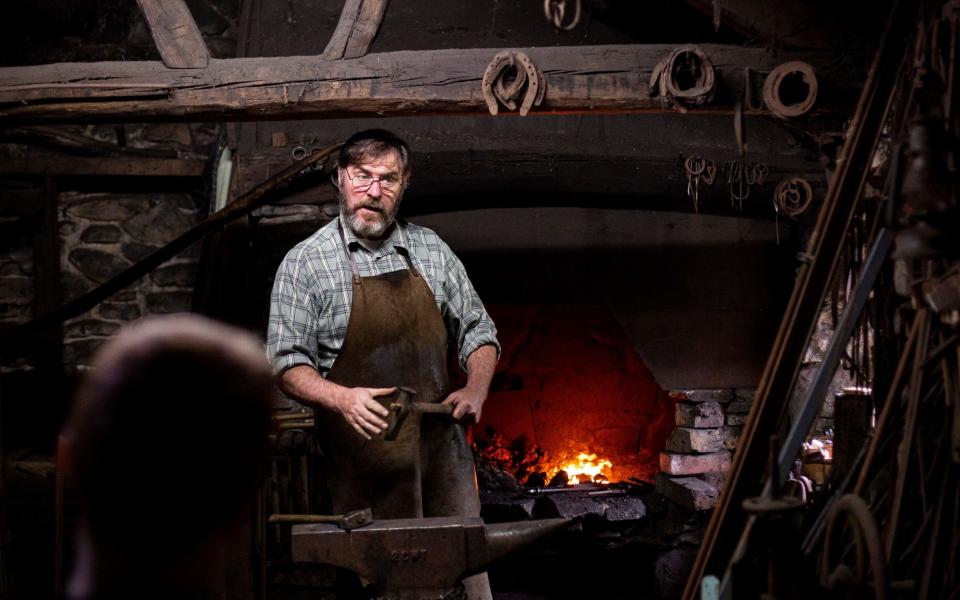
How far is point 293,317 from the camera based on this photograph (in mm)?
3166

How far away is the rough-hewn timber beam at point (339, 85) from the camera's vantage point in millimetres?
3402

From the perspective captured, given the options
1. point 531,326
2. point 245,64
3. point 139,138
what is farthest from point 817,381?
point 139,138

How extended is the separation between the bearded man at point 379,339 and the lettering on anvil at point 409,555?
65 centimetres

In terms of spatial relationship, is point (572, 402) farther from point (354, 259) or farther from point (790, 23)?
point (790, 23)

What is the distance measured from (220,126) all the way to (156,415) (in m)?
4.82

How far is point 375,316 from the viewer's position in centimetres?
329

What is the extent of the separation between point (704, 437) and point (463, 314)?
8.36 ft

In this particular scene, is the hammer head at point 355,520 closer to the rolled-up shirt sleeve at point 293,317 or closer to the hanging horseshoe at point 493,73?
the rolled-up shirt sleeve at point 293,317

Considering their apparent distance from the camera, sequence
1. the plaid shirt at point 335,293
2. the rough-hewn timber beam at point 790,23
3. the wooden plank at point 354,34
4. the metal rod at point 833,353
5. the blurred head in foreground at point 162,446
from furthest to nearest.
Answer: the wooden plank at point 354,34 → the rough-hewn timber beam at point 790,23 → the plaid shirt at point 335,293 → the metal rod at point 833,353 → the blurred head in foreground at point 162,446

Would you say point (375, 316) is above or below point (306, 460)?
above

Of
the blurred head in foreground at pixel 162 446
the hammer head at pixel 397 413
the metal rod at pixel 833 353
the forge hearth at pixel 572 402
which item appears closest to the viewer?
the blurred head in foreground at pixel 162 446

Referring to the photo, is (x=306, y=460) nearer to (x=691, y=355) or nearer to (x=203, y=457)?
(x=691, y=355)

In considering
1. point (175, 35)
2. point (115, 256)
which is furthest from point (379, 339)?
point (115, 256)

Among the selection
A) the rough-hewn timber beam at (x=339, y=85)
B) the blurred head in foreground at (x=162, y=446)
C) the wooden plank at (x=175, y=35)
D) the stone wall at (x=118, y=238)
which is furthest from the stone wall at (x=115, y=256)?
the blurred head in foreground at (x=162, y=446)
